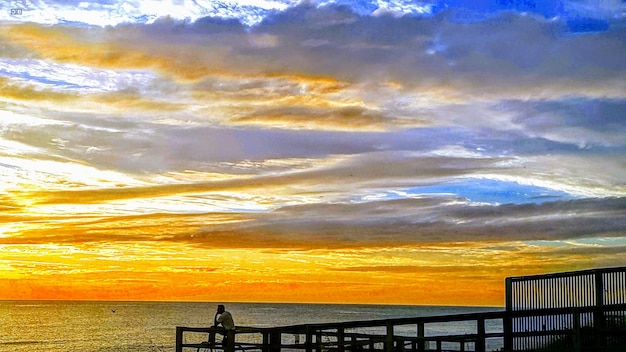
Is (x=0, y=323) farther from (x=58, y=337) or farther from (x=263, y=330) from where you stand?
(x=263, y=330)

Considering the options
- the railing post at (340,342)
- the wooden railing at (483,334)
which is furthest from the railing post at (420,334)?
the railing post at (340,342)

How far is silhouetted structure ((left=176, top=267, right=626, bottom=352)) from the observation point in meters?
19.5

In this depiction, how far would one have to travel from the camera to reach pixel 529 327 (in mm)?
24656

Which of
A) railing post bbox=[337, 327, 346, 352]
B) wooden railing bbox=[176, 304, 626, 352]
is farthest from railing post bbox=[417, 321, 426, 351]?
railing post bbox=[337, 327, 346, 352]

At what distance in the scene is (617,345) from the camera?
19.6 metres

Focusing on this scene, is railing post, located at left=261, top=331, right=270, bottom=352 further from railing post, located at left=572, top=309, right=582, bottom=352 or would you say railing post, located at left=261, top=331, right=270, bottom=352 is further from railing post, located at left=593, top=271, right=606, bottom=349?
railing post, located at left=593, top=271, right=606, bottom=349

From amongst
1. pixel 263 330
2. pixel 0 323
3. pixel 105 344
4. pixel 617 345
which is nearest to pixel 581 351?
pixel 617 345

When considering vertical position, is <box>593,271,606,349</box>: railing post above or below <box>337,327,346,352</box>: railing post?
above

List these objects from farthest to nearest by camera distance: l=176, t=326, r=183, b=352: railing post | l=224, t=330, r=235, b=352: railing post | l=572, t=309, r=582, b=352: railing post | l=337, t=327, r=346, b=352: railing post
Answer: l=176, t=326, r=183, b=352: railing post
l=224, t=330, r=235, b=352: railing post
l=337, t=327, r=346, b=352: railing post
l=572, t=309, r=582, b=352: railing post

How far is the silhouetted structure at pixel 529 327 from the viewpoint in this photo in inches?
766

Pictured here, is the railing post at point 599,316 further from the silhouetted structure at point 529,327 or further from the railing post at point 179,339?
the railing post at point 179,339

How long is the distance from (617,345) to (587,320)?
2.79 m

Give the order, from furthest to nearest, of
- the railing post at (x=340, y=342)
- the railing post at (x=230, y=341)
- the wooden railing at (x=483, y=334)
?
the railing post at (x=230, y=341), the railing post at (x=340, y=342), the wooden railing at (x=483, y=334)

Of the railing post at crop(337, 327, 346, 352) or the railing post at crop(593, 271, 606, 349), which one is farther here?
the railing post at crop(337, 327, 346, 352)
